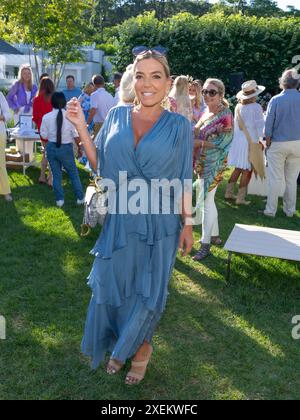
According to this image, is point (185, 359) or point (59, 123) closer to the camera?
point (185, 359)

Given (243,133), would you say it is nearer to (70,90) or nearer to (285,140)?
(285,140)

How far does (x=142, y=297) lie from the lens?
299 cm

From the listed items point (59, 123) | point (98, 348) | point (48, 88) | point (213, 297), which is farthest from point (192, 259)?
point (48, 88)

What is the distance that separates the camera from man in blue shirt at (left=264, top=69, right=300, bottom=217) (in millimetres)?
6355

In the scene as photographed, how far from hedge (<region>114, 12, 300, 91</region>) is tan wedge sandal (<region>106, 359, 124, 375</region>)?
53.4 feet

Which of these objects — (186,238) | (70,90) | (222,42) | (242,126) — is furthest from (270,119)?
(222,42)

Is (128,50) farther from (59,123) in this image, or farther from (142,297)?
(142,297)

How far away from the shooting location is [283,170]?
22.3ft

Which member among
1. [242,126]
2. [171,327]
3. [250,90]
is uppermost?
[250,90]

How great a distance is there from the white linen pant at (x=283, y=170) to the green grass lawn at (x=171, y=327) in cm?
159

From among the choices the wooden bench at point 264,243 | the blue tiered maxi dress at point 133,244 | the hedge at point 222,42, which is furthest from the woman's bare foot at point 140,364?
the hedge at point 222,42

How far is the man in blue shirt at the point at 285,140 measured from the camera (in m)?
6.36

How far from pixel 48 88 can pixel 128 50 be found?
447 inches

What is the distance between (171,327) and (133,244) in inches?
48.0
